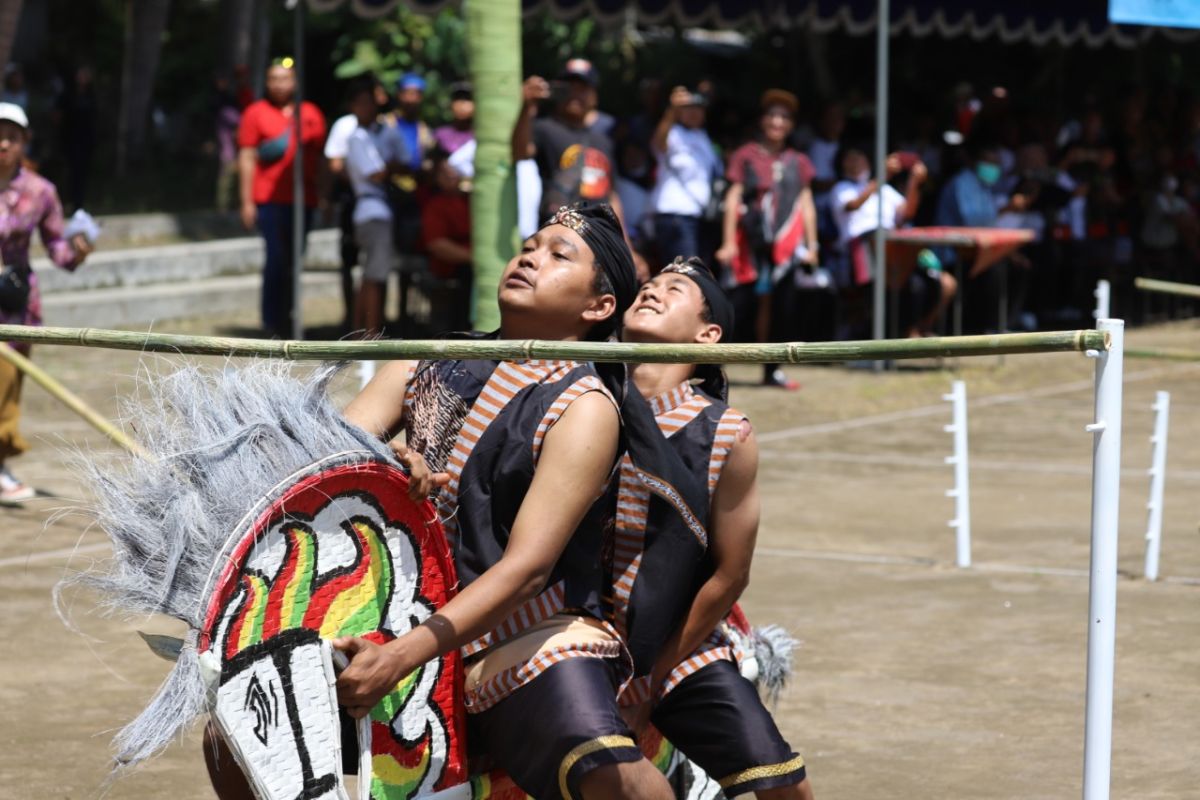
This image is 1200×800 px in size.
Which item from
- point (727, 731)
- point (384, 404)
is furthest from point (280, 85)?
point (727, 731)

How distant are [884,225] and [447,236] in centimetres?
312

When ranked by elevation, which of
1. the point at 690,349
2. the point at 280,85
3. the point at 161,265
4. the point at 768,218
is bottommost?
the point at 161,265

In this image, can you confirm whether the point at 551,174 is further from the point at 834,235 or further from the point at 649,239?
the point at 834,235

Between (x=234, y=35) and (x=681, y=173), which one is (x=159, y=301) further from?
(x=234, y=35)

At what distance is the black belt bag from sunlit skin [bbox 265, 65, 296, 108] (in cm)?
579

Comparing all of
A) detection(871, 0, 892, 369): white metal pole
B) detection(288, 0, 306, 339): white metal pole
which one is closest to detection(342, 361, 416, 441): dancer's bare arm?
detection(871, 0, 892, 369): white metal pole

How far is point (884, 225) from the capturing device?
1360 centimetres

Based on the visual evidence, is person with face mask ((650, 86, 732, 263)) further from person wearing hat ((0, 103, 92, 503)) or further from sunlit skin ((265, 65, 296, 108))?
person wearing hat ((0, 103, 92, 503))

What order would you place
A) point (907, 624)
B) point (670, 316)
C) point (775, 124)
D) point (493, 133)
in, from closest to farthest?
point (670, 316)
point (907, 624)
point (493, 133)
point (775, 124)

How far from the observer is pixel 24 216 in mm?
8352

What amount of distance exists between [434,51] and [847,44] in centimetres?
623

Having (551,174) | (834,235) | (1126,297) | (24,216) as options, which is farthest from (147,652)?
(1126,297)

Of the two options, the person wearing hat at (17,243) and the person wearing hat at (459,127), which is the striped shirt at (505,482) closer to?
the person wearing hat at (17,243)

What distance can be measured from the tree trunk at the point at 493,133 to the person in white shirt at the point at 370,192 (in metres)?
4.30
